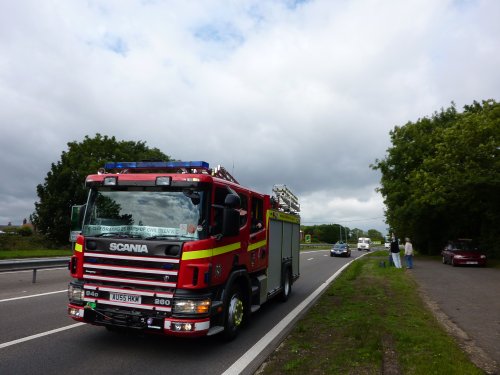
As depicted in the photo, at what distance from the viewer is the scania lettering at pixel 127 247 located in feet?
18.2

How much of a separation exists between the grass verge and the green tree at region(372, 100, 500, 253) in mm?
15386

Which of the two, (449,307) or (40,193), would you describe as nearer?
(449,307)

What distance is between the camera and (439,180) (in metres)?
23.6

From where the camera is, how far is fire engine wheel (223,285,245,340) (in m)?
6.21

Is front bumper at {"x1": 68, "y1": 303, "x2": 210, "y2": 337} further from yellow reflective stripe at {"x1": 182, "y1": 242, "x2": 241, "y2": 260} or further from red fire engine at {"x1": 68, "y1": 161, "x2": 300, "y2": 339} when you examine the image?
yellow reflective stripe at {"x1": 182, "y1": 242, "x2": 241, "y2": 260}

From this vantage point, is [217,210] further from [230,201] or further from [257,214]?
[257,214]

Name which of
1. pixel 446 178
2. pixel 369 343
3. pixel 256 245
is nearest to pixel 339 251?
pixel 446 178

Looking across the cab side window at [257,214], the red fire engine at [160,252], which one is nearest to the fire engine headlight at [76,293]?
the red fire engine at [160,252]

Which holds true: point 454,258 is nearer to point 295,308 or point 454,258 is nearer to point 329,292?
point 329,292

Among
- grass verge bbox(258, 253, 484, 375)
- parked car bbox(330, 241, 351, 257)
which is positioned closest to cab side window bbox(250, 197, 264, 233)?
grass verge bbox(258, 253, 484, 375)

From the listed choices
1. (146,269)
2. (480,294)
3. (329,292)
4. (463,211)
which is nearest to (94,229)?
(146,269)

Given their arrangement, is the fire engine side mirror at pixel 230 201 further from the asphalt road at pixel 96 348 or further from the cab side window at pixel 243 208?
the asphalt road at pixel 96 348

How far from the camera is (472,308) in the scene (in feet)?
31.5

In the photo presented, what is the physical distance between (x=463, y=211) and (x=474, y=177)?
33.3ft
